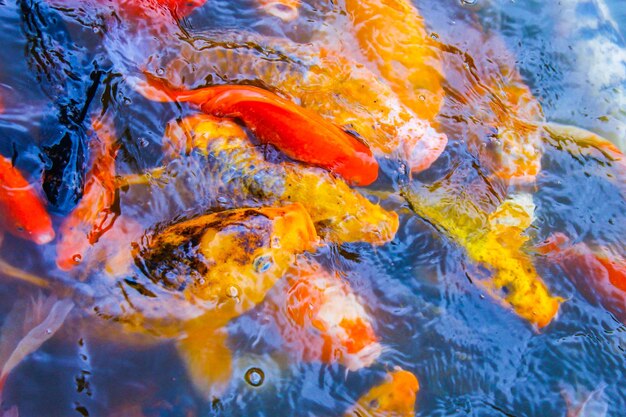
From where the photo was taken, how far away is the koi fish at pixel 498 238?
9.30 feet

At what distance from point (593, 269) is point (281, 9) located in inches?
104

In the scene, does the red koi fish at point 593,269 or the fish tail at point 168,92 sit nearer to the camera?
the red koi fish at point 593,269

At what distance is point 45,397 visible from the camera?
228 centimetres

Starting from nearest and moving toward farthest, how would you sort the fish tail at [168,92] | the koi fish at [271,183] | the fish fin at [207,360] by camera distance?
the fish fin at [207,360] < the koi fish at [271,183] < the fish tail at [168,92]

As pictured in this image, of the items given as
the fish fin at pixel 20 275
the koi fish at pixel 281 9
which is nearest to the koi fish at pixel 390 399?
the fish fin at pixel 20 275

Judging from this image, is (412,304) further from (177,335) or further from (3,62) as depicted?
(3,62)

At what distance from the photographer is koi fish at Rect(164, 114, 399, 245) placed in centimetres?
281

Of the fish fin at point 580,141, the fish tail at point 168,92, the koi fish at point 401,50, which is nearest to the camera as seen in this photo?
the fish tail at point 168,92

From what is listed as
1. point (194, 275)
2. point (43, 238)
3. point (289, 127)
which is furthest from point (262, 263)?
point (43, 238)

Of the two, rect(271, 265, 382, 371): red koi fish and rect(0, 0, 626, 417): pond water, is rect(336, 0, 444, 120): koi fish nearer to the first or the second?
rect(0, 0, 626, 417): pond water

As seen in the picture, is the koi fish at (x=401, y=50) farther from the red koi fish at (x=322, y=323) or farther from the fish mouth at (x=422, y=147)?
the red koi fish at (x=322, y=323)

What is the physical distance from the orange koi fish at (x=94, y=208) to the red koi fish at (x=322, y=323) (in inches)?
39.8

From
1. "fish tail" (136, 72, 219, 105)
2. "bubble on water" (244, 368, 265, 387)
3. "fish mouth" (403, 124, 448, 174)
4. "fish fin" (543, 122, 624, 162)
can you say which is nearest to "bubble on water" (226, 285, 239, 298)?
"bubble on water" (244, 368, 265, 387)

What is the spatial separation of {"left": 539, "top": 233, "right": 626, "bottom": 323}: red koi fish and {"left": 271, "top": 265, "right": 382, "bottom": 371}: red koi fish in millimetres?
1251
